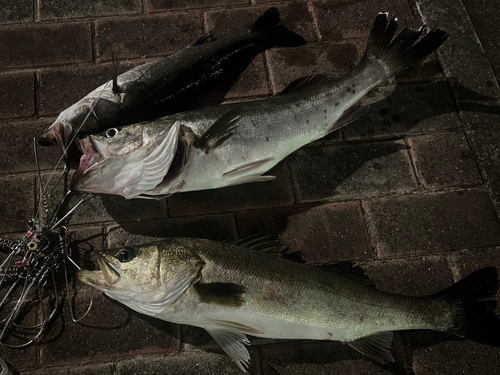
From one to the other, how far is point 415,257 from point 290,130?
1.48 m

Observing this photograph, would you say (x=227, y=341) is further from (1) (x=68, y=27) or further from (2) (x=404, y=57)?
(1) (x=68, y=27)

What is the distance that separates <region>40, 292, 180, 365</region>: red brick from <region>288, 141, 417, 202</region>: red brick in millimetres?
1569

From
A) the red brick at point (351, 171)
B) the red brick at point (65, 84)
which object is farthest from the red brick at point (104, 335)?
the red brick at point (65, 84)

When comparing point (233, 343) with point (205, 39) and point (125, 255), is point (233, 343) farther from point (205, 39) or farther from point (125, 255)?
point (205, 39)

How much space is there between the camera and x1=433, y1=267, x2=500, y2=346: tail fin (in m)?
2.81

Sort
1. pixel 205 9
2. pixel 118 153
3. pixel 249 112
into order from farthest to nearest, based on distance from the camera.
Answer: pixel 205 9
pixel 249 112
pixel 118 153

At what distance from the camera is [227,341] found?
9.03 ft

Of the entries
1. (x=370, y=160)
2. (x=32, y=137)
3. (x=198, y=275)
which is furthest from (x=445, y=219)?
(x=32, y=137)

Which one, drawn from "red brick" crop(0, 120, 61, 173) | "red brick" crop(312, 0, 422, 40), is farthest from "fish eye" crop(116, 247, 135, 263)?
"red brick" crop(312, 0, 422, 40)

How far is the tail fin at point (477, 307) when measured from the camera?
111 inches

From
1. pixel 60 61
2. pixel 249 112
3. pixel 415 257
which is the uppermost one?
pixel 60 61

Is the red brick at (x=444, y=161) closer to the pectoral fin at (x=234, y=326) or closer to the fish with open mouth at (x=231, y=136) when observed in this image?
the fish with open mouth at (x=231, y=136)

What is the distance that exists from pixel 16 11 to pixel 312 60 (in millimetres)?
2899

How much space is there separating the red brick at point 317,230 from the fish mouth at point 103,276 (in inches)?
41.9
